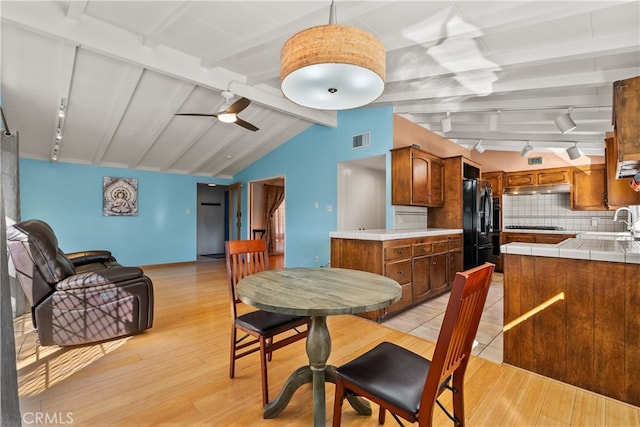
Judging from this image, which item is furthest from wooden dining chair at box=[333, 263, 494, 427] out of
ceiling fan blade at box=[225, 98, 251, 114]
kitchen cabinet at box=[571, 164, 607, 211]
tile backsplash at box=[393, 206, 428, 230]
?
kitchen cabinet at box=[571, 164, 607, 211]

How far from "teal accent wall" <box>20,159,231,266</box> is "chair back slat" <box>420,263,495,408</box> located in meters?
7.01

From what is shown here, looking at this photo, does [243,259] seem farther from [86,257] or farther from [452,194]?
[452,194]

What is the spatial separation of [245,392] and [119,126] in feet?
15.6

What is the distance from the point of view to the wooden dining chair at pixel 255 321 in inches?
71.8

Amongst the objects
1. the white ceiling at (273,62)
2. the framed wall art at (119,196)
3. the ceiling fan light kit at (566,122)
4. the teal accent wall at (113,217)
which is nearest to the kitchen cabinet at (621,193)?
the ceiling fan light kit at (566,122)

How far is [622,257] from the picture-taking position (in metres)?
1.85

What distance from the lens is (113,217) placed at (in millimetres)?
6273

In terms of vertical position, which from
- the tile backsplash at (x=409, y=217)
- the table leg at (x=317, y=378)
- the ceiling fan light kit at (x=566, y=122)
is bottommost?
the table leg at (x=317, y=378)

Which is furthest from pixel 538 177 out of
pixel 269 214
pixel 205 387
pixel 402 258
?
pixel 269 214

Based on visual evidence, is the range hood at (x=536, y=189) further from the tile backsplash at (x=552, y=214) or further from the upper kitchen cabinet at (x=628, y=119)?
the upper kitchen cabinet at (x=628, y=119)

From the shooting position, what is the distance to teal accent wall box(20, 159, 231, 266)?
5555 mm

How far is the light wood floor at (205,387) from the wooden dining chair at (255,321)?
195 millimetres

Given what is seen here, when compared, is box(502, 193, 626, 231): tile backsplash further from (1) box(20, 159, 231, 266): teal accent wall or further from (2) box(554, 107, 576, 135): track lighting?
(1) box(20, 159, 231, 266): teal accent wall

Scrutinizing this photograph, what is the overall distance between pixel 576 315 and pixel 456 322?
5.33ft
